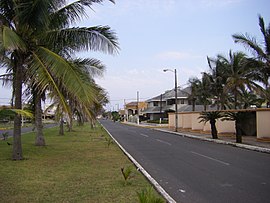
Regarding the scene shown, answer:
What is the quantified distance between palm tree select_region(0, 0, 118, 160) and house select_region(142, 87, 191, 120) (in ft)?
168

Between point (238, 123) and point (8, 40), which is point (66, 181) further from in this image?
point (238, 123)

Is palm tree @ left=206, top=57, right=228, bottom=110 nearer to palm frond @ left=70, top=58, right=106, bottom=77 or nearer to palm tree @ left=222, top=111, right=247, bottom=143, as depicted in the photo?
palm tree @ left=222, top=111, right=247, bottom=143

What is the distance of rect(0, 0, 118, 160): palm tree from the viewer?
10.1 meters

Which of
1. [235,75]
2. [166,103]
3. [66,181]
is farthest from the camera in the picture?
[166,103]

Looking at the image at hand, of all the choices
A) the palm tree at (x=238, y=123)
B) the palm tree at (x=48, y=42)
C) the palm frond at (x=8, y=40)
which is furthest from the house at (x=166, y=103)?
the palm frond at (x=8, y=40)

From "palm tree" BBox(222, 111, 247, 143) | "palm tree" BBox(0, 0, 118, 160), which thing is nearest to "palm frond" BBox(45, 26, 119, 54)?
"palm tree" BBox(0, 0, 118, 160)

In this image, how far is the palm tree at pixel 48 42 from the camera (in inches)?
398

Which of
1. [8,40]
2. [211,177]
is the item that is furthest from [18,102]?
[211,177]

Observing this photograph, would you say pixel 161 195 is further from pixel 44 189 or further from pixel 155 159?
pixel 155 159

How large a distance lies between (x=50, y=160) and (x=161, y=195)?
22.0 feet

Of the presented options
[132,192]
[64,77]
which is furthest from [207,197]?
[64,77]

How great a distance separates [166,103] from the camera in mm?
77562

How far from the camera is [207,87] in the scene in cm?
4056

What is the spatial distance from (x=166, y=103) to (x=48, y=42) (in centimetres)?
6614
